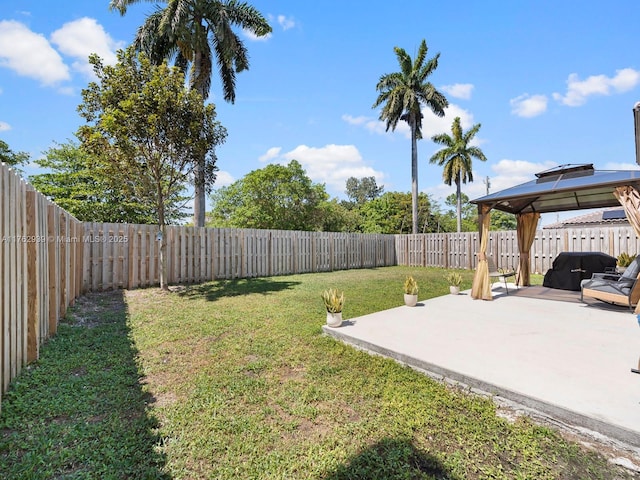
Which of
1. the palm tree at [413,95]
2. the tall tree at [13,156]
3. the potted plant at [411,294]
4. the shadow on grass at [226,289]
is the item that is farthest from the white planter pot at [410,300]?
the tall tree at [13,156]

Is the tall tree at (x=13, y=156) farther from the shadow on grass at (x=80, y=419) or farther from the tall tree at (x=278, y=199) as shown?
the shadow on grass at (x=80, y=419)

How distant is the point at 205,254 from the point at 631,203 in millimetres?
10195

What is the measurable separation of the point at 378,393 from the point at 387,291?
510 centimetres

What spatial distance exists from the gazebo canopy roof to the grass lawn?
4984 millimetres

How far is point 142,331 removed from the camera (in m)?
4.22

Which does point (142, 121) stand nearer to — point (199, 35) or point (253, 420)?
point (199, 35)

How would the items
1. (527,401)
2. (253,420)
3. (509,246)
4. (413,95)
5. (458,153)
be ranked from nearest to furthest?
(253,420)
(527,401)
(509,246)
(413,95)
(458,153)

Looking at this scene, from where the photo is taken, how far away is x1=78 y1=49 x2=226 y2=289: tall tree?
6.28m

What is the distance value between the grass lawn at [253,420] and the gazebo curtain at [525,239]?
688 cm

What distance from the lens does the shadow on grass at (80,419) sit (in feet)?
5.43

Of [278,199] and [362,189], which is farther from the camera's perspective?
[362,189]

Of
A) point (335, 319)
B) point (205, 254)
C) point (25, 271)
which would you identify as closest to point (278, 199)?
point (205, 254)

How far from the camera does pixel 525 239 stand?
8.04 metres

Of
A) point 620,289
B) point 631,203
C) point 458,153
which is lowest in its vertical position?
point 620,289
